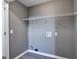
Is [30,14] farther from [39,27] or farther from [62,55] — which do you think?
[62,55]

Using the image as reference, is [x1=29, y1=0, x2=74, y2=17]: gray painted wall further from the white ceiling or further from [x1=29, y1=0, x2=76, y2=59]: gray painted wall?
the white ceiling

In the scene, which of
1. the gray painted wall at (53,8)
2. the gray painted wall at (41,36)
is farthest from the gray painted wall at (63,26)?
the gray painted wall at (41,36)

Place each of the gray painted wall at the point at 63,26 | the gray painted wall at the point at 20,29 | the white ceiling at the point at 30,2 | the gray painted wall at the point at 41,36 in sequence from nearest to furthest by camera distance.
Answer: the gray painted wall at the point at 63,26 → the gray painted wall at the point at 20,29 → the gray painted wall at the point at 41,36 → the white ceiling at the point at 30,2

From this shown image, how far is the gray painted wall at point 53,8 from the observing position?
8.36 feet

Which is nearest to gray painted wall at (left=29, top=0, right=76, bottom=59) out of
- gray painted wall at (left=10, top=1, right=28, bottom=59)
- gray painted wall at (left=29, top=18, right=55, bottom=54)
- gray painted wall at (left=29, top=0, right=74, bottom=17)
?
gray painted wall at (left=29, top=0, right=74, bottom=17)

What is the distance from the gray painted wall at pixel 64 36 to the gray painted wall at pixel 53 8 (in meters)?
0.27

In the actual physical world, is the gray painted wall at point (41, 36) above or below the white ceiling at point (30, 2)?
below

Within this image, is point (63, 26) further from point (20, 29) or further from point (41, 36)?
point (20, 29)

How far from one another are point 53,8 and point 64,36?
1103 mm

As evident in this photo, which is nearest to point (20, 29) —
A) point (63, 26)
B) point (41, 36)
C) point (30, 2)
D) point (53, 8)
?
point (41, 36)

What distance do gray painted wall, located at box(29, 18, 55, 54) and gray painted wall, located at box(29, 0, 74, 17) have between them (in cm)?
28

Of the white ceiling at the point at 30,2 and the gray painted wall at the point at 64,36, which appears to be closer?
the gray painted wall at the point at 64,36

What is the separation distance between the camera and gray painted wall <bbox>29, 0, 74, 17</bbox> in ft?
8.36

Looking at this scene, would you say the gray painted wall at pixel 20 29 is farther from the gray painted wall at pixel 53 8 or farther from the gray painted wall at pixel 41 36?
the gray painted wall at pixel 53 8
